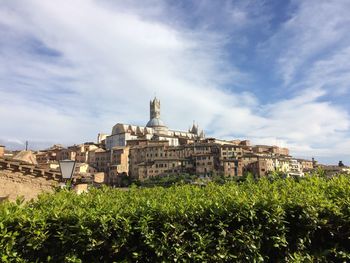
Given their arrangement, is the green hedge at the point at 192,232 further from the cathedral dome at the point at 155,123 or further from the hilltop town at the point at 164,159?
the cathedral dome at the point at 155,123

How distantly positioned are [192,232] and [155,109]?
147169 millimetres

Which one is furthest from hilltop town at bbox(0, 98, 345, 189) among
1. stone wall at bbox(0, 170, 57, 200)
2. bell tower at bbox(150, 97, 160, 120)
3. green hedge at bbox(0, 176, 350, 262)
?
green hedge at bbox(0, 176, 350, 262)

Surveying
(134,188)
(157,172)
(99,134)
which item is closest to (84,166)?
(157,172)

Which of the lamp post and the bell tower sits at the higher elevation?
the bell tower

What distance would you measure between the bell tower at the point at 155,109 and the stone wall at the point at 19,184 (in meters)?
135

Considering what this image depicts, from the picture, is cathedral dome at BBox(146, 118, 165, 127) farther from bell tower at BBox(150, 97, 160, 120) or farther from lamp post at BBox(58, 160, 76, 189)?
lamp post at BBox(58, 160, 76, 189)

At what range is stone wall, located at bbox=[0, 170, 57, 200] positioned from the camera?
14164 mm

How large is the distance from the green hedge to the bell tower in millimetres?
146169

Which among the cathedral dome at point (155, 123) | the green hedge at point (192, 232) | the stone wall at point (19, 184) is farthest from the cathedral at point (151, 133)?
the green hedge at point (192, 232)

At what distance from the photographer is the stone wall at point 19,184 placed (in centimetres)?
1416

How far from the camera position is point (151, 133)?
13650 centimetres

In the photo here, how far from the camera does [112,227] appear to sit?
14.3 ft

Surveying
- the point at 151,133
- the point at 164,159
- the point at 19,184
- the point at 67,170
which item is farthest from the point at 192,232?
the point at 151,133

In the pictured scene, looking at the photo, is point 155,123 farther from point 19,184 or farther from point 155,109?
point 19,184
